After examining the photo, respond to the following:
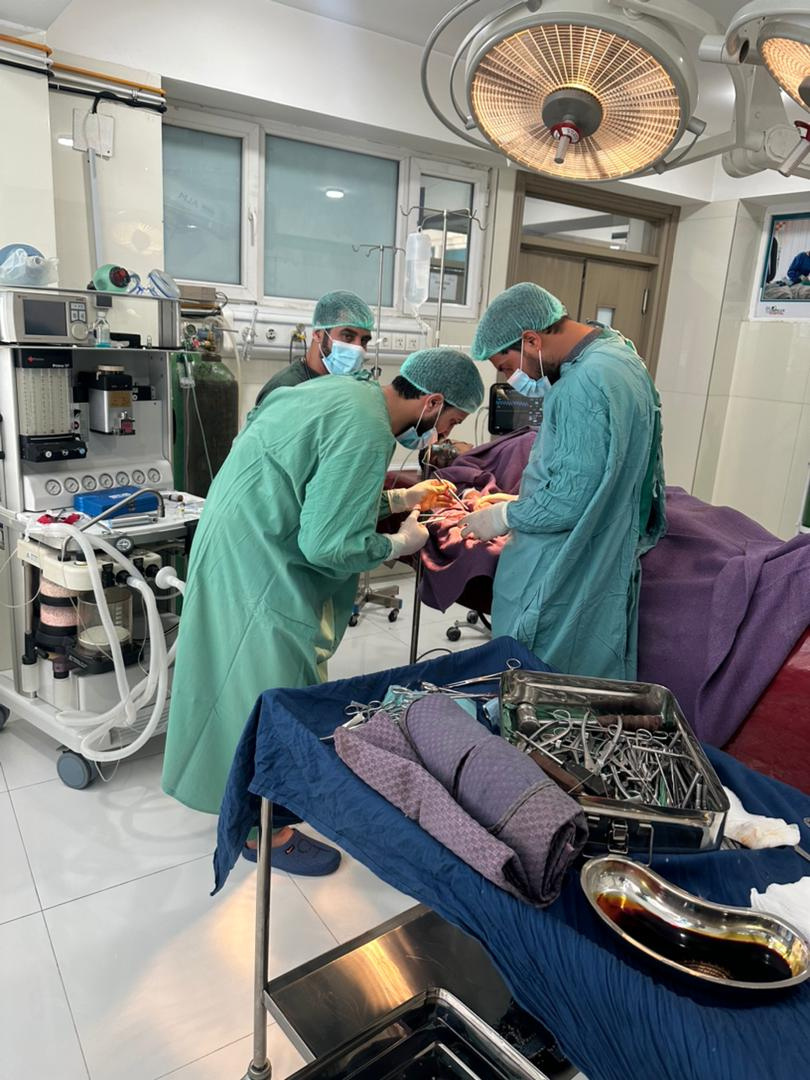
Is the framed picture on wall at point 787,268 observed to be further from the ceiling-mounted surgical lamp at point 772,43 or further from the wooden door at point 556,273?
the ceiling-mounted surgical lamp at point 772,43

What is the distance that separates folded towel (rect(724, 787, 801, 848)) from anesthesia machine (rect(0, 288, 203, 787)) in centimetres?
168

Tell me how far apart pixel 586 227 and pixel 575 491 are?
160 inches

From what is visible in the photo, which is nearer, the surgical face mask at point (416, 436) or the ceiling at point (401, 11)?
the surgical face mask at point (416, 436)

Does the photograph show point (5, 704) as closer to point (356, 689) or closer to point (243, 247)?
point (356, 689)

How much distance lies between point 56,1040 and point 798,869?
Result: 1506 mm

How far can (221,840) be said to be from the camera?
1390 millimetres

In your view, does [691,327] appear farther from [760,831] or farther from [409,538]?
[760,831]

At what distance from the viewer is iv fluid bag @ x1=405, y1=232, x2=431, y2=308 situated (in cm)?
412

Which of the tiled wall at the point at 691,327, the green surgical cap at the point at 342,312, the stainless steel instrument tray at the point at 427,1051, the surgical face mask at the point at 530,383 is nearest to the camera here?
the stainless steel instrument tray at the point at 427,1051

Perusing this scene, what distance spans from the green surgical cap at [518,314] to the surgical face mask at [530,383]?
0.09m

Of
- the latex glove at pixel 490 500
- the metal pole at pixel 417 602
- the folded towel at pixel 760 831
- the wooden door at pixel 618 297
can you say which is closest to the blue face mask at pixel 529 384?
the latex glove at pixel 490 500

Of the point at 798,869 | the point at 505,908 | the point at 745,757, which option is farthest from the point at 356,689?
the point at 745,757

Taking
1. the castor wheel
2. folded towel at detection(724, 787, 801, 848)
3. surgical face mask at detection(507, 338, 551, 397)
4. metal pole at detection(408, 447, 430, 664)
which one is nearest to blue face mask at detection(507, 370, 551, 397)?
surgical face mask at detection(507, 338, 551, 397)

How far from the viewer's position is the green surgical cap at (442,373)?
1936mm
